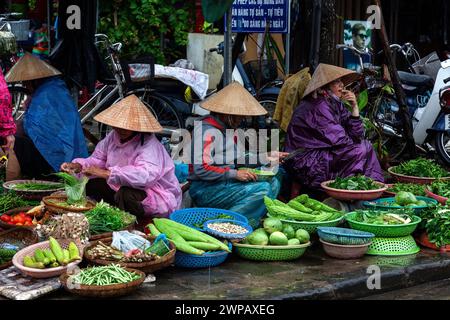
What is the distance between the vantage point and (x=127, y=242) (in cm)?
519

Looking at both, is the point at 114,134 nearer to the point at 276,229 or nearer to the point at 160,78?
the point at 276,229

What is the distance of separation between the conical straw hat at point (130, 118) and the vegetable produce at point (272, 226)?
1082 mm

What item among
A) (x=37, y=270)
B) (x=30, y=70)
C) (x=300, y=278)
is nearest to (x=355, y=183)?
(x=300, y=278)

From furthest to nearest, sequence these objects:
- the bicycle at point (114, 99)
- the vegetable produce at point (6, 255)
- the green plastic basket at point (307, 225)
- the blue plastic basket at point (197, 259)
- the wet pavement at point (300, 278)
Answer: the bicycle at point (114, 99), the green plastic basket at point (307, 225), the blue plastic basket at point (197, 259), the vegetable produce at point (6, 255), the wet pavement at point (300, 278)

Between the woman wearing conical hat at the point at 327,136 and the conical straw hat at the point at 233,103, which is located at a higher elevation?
the conical straw hat at the point at 233,103

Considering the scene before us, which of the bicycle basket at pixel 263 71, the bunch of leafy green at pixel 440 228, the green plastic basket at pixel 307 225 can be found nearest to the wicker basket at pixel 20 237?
the green plastic basket at pixel 307 225

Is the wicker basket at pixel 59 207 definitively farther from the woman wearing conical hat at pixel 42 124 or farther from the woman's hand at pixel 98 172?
the woman wearing conical hat at pixel 42 124

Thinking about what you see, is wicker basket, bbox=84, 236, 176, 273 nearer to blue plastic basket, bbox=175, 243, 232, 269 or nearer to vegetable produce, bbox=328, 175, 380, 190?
blue plastic basket, bbox=175, 243, 232, 269

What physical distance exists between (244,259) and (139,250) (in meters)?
0.94

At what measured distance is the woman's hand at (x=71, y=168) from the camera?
Result: 6012 mm

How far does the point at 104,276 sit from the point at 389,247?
2.30m

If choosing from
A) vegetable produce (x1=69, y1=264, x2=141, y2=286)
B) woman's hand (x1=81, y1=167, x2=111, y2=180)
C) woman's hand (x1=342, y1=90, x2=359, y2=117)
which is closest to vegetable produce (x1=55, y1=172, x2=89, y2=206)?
woman's hand (x1=81, y1=167, x2=111, y2=180)

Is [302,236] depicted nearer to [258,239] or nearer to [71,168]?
[258,239]

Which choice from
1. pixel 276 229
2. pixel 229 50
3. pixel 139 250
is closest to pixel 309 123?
pixel 229 50
